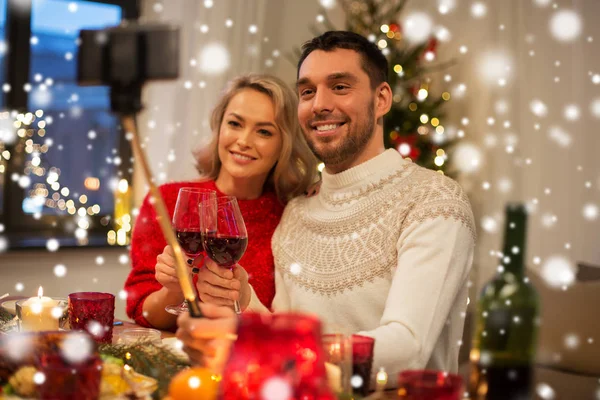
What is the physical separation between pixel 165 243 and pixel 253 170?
355mm

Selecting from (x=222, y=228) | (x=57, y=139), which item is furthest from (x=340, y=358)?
(x=57, y=139)

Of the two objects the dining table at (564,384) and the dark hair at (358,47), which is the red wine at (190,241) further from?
the dining table at (564,384)

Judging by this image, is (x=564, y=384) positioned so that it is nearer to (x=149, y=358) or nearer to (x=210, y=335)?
(x=149, y=358)

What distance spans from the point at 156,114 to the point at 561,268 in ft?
7.87

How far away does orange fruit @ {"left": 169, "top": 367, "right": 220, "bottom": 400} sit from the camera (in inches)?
27.2

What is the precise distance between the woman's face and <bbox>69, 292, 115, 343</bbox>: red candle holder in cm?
86

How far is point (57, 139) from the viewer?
11.3ft

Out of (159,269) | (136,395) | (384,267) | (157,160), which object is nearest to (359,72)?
(384,267)

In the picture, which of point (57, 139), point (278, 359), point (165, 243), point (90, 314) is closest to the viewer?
point (278, 359)

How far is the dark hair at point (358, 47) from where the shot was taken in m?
1.78

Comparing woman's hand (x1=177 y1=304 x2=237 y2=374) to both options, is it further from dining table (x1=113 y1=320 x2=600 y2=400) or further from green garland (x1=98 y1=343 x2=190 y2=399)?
dining table (x1=113 y1=320 x2=600 y2=400)

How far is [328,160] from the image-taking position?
5.92 ft

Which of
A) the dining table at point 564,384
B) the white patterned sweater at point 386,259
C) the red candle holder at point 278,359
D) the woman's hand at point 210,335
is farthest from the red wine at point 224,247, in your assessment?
the dining table at point 564,384

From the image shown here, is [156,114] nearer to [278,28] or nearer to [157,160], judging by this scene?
[157,160]
